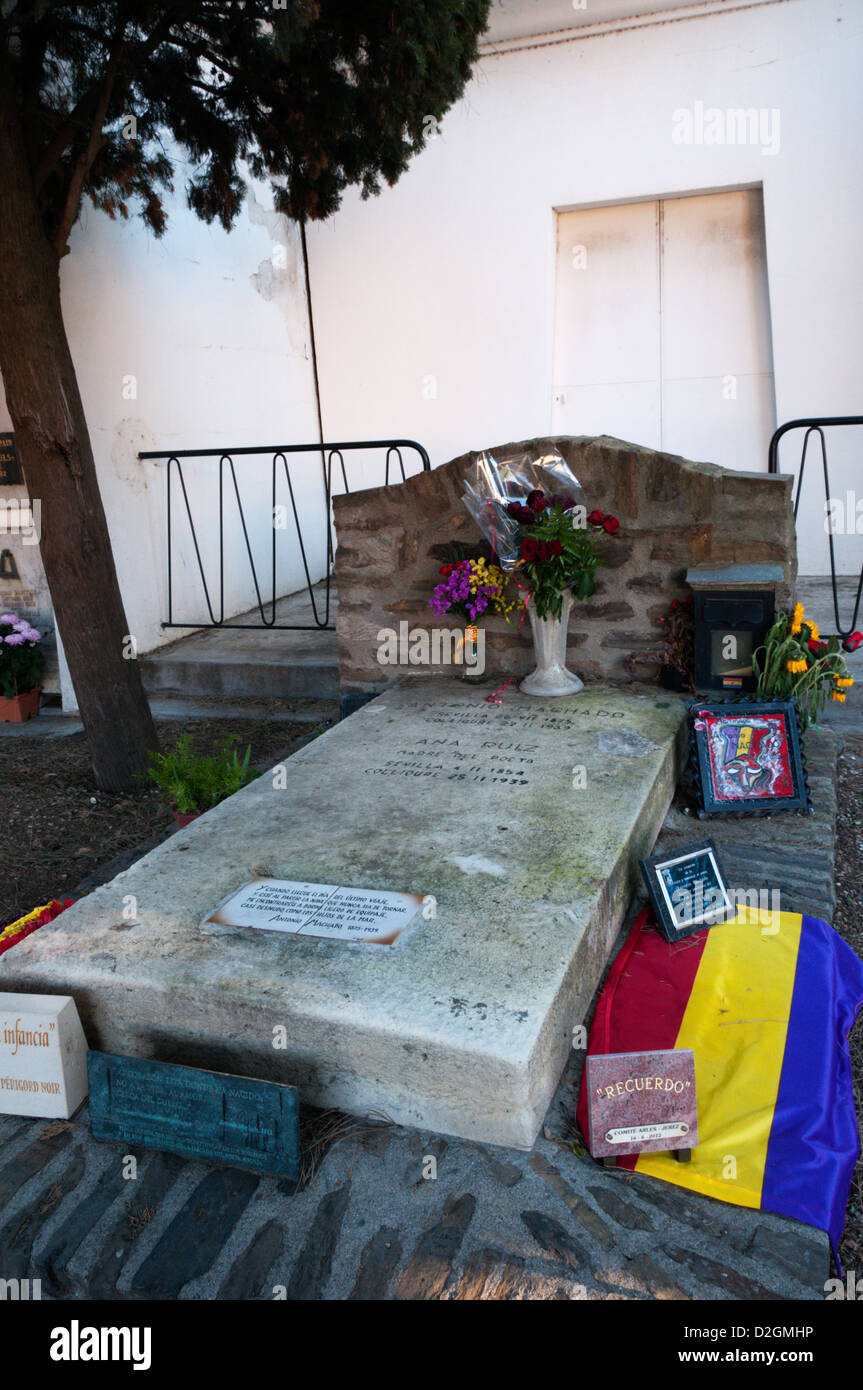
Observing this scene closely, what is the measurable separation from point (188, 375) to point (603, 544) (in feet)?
11.0

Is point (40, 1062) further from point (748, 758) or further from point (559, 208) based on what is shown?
point (559, 208)

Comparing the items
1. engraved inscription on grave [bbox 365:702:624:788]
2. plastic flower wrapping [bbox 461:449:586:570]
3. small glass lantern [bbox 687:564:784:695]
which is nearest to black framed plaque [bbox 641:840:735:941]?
engraved inscription on grave [bbox 365:702:624:788]

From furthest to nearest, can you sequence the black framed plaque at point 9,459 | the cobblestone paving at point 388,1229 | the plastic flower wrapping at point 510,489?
the black framed plaque at point 9,459
the plastic flower wrapping at point 510,489
the cobblestone paving at point 388,1229

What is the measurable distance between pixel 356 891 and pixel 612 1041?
688 millimetres

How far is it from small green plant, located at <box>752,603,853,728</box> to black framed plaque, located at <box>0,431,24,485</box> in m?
3.92

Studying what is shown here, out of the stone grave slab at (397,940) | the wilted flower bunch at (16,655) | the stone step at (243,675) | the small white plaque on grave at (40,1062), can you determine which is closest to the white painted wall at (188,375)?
the wilted flower bunch at (16,655)

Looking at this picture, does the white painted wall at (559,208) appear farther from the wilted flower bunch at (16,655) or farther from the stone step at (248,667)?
the wilted flower bunch at (16,655)

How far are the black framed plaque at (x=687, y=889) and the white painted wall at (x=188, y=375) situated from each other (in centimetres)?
393

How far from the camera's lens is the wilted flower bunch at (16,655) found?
5.14m

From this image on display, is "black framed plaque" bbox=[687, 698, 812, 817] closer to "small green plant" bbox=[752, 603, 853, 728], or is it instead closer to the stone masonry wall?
"small green plant" bbox=[752, 603, 853, 728]

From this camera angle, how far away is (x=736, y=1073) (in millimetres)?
1945

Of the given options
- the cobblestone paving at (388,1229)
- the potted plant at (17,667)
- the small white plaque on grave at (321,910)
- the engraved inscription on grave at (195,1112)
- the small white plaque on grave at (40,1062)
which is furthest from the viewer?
the potted plant at (17,667)

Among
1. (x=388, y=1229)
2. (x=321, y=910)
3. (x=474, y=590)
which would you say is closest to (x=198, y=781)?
(x=321, y=910)
